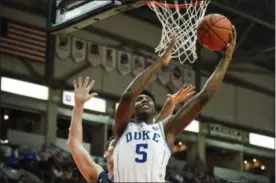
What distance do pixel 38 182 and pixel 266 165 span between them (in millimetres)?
11948

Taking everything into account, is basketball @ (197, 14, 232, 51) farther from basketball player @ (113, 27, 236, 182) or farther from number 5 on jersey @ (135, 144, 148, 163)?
number 5 on jersey @ (135, 144, 148, 163)

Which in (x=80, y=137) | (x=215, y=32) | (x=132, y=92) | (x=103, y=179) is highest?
(x=215, y=32)

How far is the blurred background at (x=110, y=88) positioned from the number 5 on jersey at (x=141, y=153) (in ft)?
36.5

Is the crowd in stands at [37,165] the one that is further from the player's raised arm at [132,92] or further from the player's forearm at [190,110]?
the player's forearm at [190,110]

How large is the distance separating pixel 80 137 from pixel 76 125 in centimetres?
13

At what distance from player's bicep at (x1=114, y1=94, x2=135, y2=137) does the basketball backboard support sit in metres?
2.05

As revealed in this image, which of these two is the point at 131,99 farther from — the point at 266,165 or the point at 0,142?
the point at 266,165

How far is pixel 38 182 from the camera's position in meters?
15.2

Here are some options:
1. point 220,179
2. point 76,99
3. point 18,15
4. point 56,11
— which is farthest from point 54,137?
point 76,99

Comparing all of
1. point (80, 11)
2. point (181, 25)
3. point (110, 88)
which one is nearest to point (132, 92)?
point (80, 11)

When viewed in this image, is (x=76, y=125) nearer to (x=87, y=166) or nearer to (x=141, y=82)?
(x=87, y=166)

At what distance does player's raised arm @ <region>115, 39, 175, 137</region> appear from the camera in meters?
4.30

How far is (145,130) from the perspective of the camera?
14.1 ft

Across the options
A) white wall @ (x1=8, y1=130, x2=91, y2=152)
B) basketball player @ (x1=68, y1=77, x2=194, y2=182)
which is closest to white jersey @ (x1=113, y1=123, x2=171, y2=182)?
basketball player @ (x1=68, y1=77, x2=194, y2=182)
